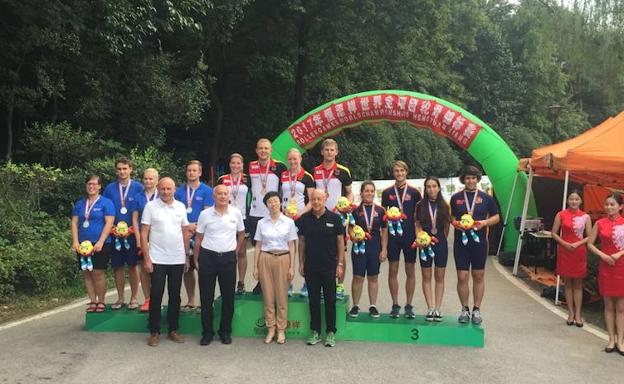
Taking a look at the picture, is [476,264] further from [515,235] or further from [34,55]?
[34,55]

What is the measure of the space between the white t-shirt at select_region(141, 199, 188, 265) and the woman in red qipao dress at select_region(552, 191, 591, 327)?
471 centimetres

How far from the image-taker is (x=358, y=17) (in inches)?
798

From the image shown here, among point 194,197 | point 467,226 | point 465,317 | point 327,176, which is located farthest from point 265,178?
point 465,317

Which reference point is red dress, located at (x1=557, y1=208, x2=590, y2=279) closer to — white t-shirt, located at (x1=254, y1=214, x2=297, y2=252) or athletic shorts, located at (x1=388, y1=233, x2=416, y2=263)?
athletic shorts, located at (x1=388, y1=233, x2=416, y2=263)

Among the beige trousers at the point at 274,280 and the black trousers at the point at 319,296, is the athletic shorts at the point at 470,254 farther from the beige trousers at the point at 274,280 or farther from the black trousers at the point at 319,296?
the beige trousers at the point at 274,280

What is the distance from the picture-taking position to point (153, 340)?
5.85 meters

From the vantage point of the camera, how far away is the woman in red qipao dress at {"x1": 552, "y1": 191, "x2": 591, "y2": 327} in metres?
6.84

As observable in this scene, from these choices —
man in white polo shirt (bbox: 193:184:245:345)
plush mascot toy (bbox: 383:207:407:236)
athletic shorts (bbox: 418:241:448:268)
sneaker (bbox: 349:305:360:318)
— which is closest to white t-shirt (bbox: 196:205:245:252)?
man in white polo shirt (bbox: 193:184:245:345)

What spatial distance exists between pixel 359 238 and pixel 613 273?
9.09 ft

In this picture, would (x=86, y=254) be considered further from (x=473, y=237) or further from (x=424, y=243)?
(x=473, y=237)

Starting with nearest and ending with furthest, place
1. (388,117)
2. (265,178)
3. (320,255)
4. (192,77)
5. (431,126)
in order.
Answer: (320,255), (265,178), (431,126), (388,117), (192,77)

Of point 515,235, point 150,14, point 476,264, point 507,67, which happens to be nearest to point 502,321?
point 476,264

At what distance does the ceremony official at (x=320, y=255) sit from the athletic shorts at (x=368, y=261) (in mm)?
385

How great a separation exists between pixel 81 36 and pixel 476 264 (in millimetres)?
12035
